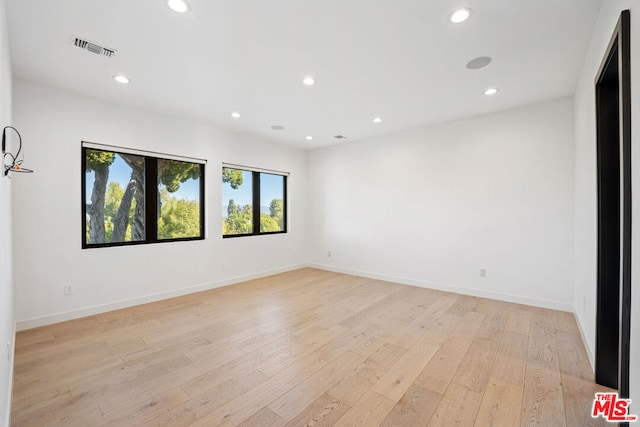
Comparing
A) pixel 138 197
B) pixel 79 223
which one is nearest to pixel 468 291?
pixel 138 197

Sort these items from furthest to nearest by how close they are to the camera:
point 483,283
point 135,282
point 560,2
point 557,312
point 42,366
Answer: point 483,283 < point 135,282 < point 557,312 < point 42,366 < point 560,2

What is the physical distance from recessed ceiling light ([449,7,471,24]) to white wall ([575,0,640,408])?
781 millimetres

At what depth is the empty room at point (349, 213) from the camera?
1893 millimetres

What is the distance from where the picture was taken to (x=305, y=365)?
7.64ft

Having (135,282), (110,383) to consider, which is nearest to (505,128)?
(110,383)

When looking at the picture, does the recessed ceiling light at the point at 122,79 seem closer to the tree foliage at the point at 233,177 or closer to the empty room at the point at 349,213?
the empty room at the point at 349,213

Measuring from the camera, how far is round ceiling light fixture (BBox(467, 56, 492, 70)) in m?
2.57

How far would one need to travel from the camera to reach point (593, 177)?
7.28ft

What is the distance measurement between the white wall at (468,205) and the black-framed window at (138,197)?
9.21 feet

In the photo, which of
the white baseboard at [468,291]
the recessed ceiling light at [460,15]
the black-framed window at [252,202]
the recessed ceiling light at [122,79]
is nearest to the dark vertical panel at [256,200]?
the black-framed window at [252,202]

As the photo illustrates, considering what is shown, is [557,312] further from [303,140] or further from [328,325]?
[303,140]

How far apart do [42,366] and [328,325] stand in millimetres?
2517

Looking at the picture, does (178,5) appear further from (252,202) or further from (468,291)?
(468,291)

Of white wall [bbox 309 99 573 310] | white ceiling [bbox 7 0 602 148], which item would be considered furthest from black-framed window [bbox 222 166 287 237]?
white ceiling [bbox 7 0 602 148]
